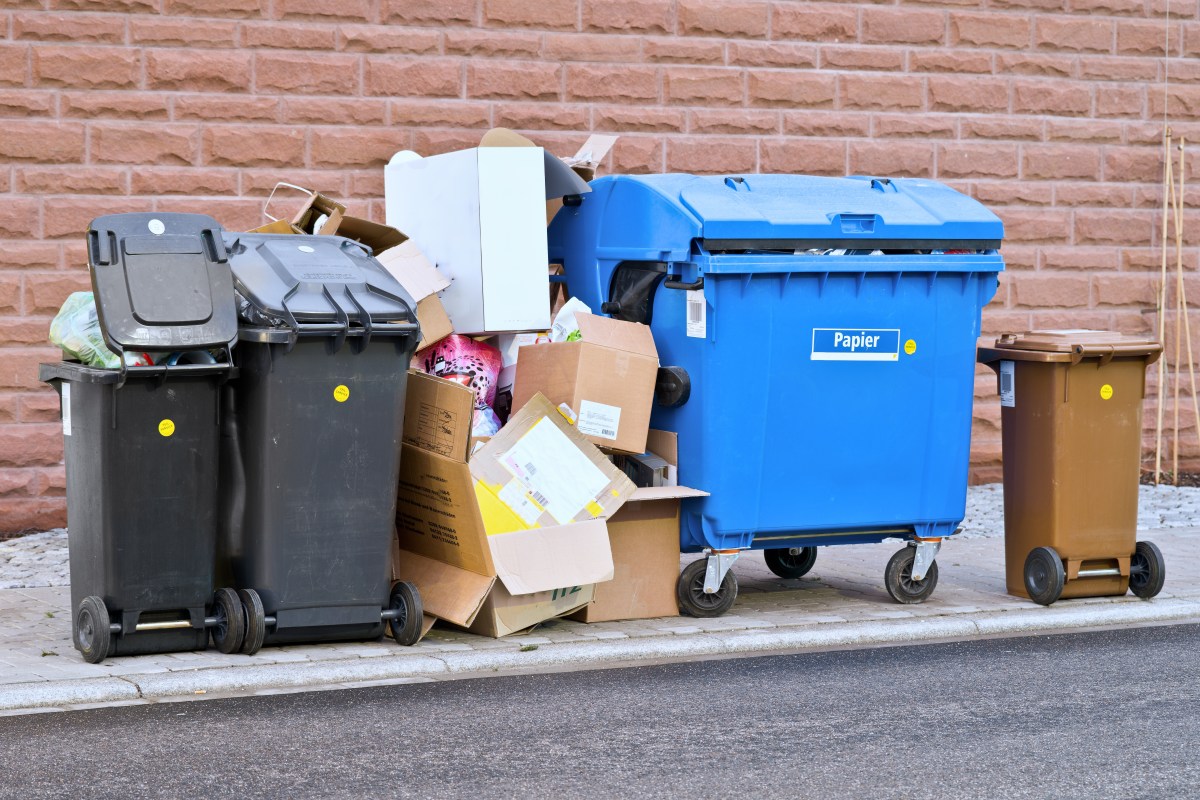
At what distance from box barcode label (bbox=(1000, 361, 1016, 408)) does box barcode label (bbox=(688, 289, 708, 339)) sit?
56.0 inches

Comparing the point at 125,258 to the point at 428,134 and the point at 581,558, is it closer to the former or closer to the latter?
the point at 581,558

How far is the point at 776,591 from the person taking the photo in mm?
7242

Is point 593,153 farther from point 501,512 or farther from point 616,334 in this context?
point 501,512

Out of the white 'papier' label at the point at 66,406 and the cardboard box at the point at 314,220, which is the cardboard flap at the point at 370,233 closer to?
the cardboard box at the point at 314,220

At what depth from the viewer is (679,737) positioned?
4848mm

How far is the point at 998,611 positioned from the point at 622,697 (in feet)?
6.87

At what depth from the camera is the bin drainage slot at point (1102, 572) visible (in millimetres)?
6910

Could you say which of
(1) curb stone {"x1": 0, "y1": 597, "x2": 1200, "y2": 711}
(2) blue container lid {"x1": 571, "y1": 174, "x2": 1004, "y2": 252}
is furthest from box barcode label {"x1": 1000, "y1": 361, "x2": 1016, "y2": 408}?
(1) curb stone {"x1": 0, "y1": 597, "x2": 1200, "y2": 711}

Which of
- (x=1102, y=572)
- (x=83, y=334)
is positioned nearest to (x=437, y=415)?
(x=83, y=334)

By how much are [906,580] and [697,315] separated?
4.85 ft

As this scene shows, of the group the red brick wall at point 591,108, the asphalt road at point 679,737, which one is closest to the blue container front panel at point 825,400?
the asphalt road at point 679,737

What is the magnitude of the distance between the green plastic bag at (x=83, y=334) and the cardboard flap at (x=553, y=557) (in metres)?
1.46

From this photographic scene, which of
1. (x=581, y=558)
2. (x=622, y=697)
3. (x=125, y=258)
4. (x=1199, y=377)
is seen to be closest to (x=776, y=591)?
(x=581, y=558)

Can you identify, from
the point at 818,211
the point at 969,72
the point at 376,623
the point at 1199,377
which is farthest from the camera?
the point at 1199,377
